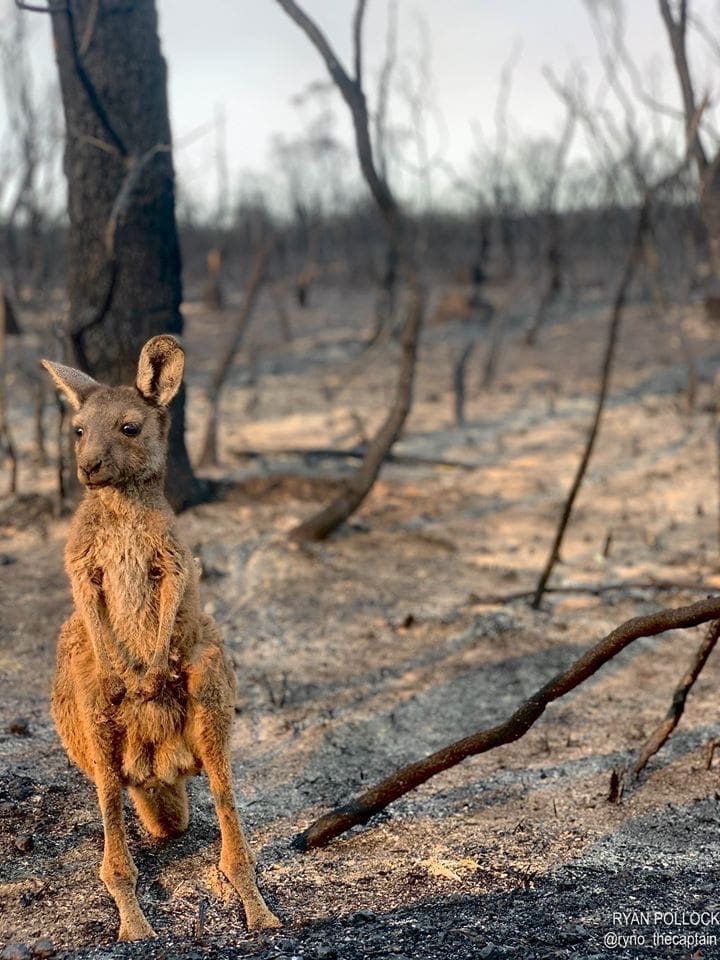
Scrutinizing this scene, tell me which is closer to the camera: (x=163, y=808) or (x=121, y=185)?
(x=163, y=808)

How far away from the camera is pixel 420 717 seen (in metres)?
4.59

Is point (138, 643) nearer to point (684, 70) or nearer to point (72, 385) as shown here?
point (72, 385)

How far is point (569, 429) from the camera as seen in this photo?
414 inches

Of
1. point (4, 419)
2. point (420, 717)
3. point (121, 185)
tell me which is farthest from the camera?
point (4, 419)

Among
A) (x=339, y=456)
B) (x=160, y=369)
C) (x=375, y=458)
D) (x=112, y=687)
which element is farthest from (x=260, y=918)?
(x=339, y=456)

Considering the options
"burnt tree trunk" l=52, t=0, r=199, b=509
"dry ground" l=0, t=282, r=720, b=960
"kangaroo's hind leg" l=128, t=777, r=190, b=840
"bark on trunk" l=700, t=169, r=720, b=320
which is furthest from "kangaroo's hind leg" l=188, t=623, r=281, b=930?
"bark on trunk" l=700, t=169, r=720, b=320

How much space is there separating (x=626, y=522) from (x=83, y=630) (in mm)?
5270

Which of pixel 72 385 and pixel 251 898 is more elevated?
Answer: pixel 72 385

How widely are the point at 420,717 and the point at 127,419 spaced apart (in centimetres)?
229

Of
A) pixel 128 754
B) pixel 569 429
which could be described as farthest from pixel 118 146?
pixel 569 429

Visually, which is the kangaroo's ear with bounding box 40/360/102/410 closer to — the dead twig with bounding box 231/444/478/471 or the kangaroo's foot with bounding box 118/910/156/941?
the kangaroo's foot with bounding box 118/910/156/941

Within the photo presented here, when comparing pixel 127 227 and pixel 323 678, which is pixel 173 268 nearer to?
pixel 127 227

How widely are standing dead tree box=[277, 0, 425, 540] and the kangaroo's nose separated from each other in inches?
149

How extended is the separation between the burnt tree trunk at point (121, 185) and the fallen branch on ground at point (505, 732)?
11.4 feet
